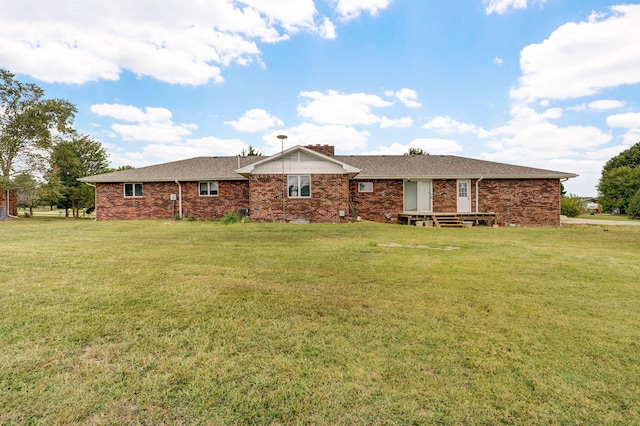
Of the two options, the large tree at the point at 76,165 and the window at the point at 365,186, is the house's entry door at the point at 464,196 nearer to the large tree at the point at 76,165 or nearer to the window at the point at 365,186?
the window at the point at 365,186

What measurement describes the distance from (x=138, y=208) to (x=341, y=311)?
18188mm

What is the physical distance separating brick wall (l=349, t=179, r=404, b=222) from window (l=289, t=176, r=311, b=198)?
126 inches

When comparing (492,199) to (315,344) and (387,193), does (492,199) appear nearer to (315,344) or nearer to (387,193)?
(387,193)

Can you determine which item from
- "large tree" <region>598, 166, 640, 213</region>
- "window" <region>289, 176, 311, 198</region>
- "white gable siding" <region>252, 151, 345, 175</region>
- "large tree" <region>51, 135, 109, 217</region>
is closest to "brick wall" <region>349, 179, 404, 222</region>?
"white gable siding" <region>252, 151, 345, 175</region>

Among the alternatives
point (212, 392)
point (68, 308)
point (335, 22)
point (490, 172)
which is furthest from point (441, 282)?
point (490, 172)

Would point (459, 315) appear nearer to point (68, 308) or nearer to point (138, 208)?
point (68, 308)

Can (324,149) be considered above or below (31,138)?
below

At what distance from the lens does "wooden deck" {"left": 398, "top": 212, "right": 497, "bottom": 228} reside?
53.3 feet

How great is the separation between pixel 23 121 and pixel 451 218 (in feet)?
108

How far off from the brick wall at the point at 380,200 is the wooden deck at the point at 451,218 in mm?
922

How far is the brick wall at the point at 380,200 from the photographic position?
1759 centimetres

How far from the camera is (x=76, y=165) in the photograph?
29094 millimetres

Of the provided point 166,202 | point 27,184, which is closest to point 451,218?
point 166,202

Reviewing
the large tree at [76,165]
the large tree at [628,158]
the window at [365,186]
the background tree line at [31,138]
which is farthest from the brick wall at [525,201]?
the large tree at [628,158]
